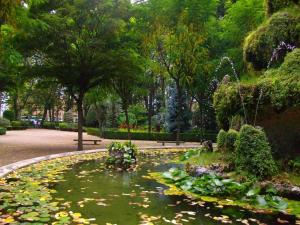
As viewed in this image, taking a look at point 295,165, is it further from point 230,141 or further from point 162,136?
point 162,136

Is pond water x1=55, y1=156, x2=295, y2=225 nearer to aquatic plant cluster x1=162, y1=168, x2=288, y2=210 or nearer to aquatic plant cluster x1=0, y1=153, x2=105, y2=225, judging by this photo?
aquatic plant cluster x1=0, y1=153, x2=105, y2=225

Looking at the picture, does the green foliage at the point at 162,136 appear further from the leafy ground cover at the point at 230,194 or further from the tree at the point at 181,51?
the leafy ground cover at the point at 230,194

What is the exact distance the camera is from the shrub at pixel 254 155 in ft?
29.6

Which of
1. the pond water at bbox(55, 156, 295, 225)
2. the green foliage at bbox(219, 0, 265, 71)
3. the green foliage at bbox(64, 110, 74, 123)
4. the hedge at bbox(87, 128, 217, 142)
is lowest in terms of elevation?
the pond water at bbox(55, 156, 295, 225)

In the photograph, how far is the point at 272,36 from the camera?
39.1ft

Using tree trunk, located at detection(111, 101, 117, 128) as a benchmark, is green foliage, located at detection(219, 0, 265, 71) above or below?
above

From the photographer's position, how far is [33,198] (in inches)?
300

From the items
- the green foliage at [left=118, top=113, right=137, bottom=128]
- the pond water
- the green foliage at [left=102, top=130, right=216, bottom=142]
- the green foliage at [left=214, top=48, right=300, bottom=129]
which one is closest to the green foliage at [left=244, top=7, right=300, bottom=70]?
the green foliage at [left=214, top=48, right=300, bottom=129]

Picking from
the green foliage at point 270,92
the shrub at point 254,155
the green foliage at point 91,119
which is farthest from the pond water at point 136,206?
the green foliage at point 91,119

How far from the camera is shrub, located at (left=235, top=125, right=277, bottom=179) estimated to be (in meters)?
9.02

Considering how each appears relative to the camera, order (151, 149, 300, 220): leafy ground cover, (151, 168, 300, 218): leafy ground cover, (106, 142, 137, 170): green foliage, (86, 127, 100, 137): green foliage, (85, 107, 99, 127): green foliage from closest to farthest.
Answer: (151, 168, 300, 218): leafy ground cover → (151, 149, 300, 220): leafy ground cover → (106, 142, 137, 170): green foliage → (86, 127, 100, 137): green foliage → (85, 107, 99, 127): green foliage

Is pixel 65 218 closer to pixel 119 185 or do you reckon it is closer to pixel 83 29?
pixel 119 185

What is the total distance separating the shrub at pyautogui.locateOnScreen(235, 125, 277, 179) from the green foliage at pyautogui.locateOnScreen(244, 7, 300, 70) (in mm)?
3673

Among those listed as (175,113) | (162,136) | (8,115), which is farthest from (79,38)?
(8,115)
